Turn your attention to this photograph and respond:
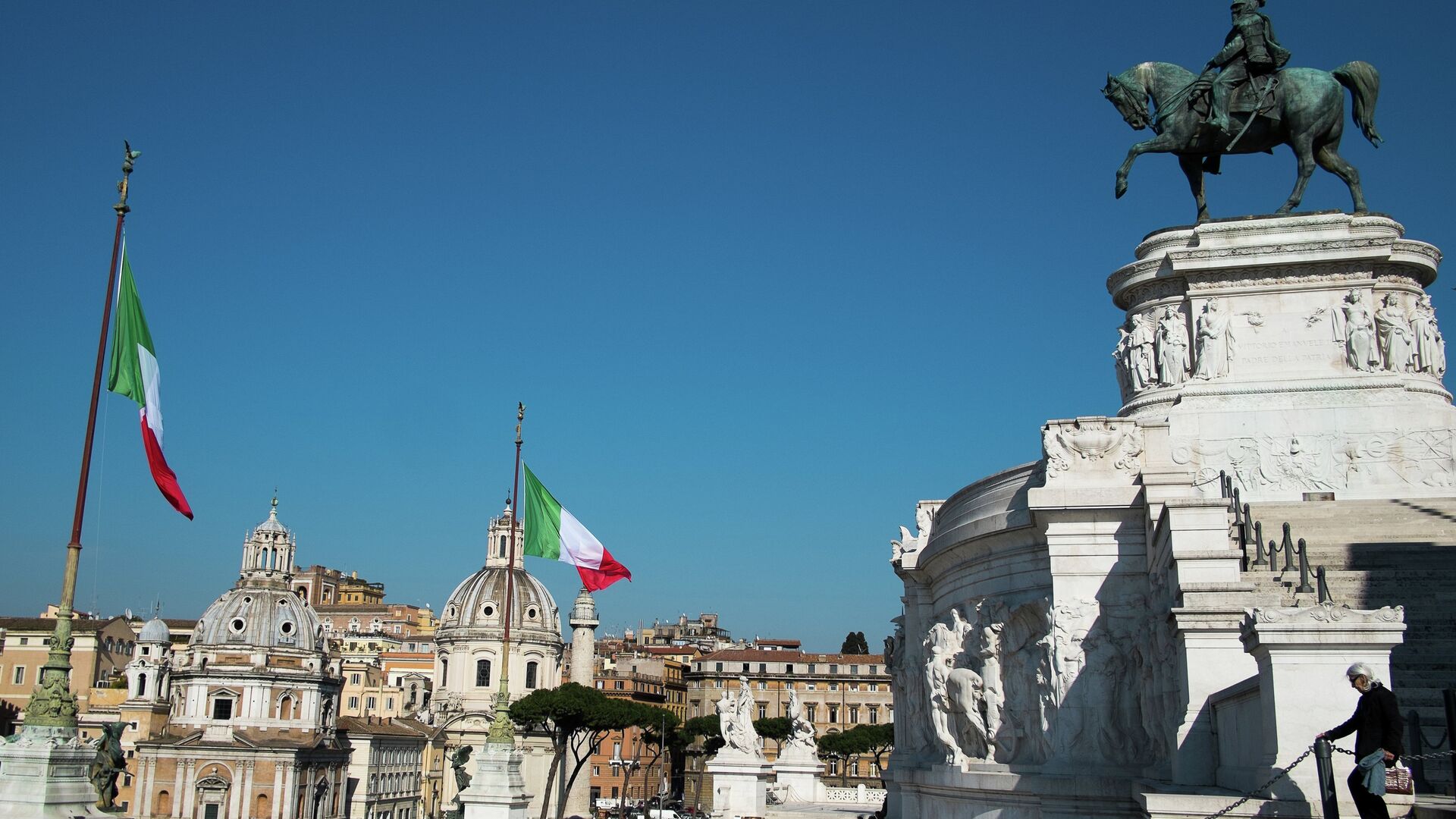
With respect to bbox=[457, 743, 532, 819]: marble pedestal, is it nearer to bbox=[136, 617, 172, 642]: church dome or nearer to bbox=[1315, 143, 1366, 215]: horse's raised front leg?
bbox=[1315, 143, 1366, 215]: horse's raised front leg

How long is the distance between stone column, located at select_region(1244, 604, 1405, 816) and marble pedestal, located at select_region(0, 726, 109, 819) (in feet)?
41.9

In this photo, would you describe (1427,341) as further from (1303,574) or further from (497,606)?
(497,606)

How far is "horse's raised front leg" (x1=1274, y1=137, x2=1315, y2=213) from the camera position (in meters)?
25.7

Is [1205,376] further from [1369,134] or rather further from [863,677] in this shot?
[863,677]

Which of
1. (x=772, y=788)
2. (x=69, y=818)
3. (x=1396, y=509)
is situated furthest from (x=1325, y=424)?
(x=772, y=788)

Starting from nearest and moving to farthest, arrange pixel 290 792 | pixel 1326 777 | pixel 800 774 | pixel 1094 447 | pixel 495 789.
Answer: pixel 1326 777 → pixel 1094 447 → pixel 495 789 → pixel 800 774 → pixel 290 792

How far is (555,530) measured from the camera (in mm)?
31750

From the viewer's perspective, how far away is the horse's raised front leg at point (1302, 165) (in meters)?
25.7

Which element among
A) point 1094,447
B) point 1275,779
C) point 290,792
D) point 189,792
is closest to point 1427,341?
point 1094,447

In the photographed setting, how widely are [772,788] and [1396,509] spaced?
3085 cm

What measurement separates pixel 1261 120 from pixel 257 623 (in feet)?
272

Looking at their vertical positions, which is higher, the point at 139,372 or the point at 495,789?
the point at 139,372

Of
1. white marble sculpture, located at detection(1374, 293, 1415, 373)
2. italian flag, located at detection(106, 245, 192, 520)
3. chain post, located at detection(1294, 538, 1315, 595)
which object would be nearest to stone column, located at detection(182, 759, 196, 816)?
italian flag, located at detection(106, 245, 192, 520)

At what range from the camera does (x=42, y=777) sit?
49.0 ft
